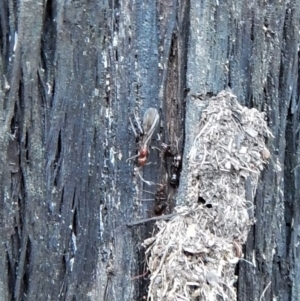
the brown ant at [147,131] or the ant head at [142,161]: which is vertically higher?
the brown ant at [147,131]

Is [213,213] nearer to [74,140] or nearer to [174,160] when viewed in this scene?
[174,160]

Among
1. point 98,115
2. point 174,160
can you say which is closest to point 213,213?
point 174,160

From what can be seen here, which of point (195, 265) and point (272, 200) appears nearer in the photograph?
point (195, 265)

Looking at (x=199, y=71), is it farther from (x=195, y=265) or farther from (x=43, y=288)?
(x=43, y=288)

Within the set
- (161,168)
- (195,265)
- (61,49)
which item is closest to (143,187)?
(161,168)

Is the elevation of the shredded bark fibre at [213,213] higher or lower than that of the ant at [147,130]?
lower

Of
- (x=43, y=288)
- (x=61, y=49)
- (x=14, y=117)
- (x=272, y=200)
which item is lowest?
(x=43, y=288)
